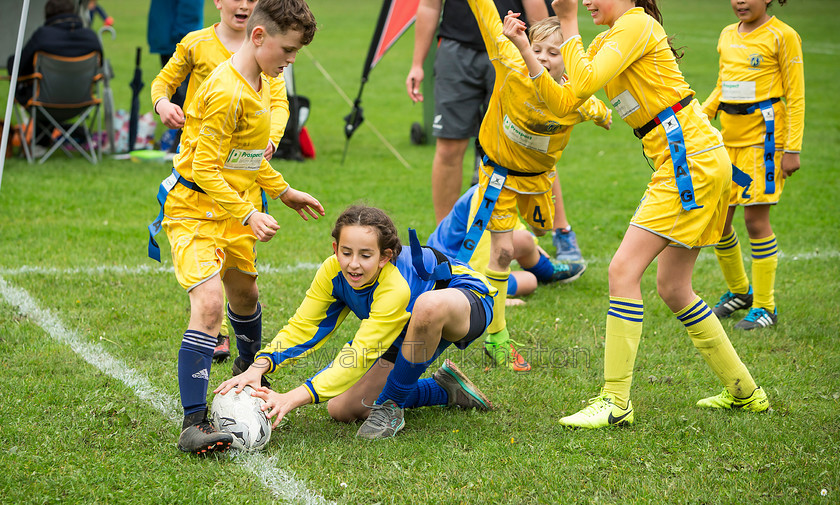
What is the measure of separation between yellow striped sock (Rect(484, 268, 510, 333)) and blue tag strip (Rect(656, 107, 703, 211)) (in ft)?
3.96

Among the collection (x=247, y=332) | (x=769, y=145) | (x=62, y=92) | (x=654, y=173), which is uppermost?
(x=654, y=173)

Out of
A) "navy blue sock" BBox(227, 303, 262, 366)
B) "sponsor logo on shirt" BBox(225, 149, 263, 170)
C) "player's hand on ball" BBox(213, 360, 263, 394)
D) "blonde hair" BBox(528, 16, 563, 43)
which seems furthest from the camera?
"blonde hair" BBox(528, 16, 563, 43)

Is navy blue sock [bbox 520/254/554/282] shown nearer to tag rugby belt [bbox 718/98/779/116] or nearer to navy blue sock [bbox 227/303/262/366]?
tag rugby belt [bbox 718/98/779/116]

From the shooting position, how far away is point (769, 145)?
486cm

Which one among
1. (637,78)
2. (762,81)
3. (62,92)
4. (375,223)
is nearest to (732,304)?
(762,81)

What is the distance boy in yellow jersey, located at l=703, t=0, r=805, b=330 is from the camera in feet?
15.6

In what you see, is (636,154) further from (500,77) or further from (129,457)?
(129,457)

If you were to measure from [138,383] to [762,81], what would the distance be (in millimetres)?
3949

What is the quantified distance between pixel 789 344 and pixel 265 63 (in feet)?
10.9

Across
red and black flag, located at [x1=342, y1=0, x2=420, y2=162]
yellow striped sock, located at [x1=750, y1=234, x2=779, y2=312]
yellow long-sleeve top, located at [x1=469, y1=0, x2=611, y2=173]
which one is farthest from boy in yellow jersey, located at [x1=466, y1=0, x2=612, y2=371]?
red and black flag, located at [x1=342, y1=0, x2=420, y2=162]

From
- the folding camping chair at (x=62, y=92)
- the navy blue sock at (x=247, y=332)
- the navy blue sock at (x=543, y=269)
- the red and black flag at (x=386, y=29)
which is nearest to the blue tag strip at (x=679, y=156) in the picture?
the navy blue sock at (x=247, y=332)

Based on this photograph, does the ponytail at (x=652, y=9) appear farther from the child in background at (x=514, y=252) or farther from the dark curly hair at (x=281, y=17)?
the dark curly hair at (x=281, y=17)

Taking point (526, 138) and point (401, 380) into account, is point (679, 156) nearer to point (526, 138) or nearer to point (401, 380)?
point (526, 138)

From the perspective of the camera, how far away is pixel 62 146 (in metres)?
9.48
